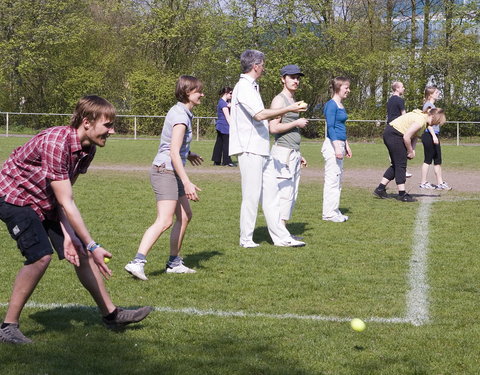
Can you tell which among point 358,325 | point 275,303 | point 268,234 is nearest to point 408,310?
point 358,325

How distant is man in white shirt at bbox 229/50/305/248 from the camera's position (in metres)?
8.16

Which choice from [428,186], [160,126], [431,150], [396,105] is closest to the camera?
[396,105]

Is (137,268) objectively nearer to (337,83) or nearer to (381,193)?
(337,83)

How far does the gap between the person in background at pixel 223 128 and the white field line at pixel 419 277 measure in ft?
29.5

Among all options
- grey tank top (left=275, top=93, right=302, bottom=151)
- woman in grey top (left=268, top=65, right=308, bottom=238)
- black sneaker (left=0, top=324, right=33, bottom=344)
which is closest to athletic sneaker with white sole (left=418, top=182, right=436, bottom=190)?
woman in grey top (left=268, top=65, right=308, bottom=238)

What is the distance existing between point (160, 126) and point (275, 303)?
1211 inches

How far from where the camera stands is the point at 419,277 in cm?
Result: 714

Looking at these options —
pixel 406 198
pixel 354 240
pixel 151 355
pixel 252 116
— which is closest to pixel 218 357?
pixel 151 355

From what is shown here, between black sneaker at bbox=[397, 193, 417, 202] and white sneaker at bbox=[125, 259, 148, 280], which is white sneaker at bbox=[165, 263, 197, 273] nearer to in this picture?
white sneaker at bbox=[125, 259, 148, 280]

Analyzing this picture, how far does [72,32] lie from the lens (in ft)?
131

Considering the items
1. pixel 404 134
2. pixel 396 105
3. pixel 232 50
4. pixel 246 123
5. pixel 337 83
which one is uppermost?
pixel 232 50

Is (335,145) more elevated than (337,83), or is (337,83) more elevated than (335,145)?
(337,83)

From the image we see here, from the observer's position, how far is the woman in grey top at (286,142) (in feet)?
29.6

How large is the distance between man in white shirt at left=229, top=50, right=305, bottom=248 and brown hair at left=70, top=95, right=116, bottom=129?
11.1ft
